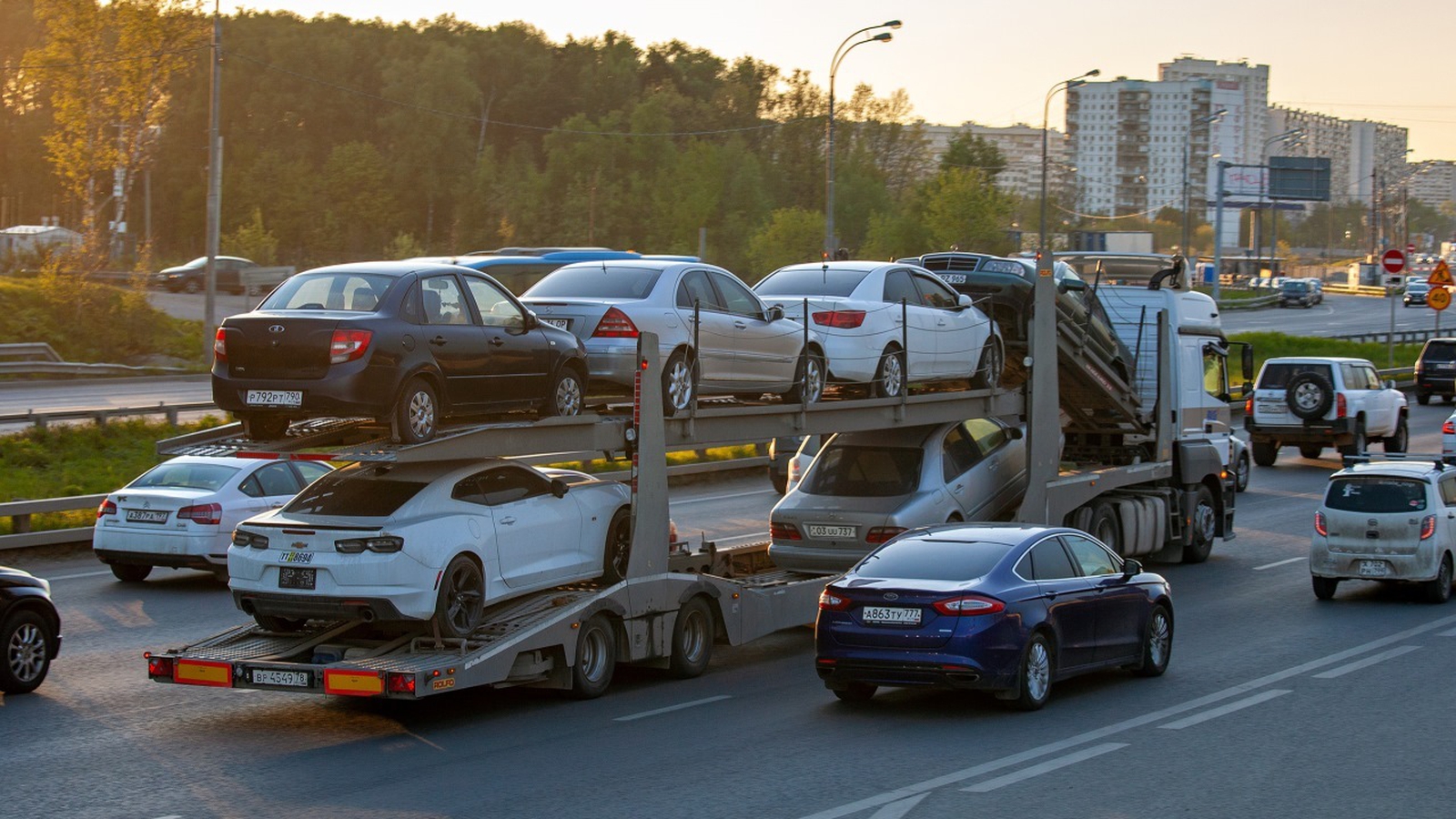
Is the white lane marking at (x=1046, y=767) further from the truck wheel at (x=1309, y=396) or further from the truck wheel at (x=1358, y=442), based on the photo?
the truck wheel at (x=1358, y=442)

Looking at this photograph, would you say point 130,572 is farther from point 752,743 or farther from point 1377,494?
point 1377,494

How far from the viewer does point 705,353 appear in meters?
13.8

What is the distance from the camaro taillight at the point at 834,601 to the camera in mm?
11922

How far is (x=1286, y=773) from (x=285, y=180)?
89.7 meters

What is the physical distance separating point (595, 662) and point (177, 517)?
6.92 meters

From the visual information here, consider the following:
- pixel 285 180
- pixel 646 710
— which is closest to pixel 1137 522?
pixel 646 710

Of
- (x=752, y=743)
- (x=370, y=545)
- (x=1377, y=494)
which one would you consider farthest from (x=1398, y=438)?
(x=370, y=545)

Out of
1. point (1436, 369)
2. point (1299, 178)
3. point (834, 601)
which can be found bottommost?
point (834, 601)

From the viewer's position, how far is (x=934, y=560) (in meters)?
12.1

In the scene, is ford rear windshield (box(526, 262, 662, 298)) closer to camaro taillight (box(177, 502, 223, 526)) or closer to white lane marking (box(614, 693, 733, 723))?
white lane marking (box(614, 693, 733, 723))

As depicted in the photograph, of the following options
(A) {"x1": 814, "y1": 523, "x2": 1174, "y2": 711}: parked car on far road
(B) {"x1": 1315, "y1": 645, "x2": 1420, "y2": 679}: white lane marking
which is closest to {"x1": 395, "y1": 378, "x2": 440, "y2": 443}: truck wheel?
(A) {"x1": 814, "y1": 523, "x2": 1174, "y2": 711}: parked car on far road

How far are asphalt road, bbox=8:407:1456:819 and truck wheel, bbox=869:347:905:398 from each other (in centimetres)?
266

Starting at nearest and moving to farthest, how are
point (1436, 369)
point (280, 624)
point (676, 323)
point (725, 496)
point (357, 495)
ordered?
1. point (357, 495)
2. point (280, 624)
3. point (676, 323)
4. point (725, 496)
5. point (1436, 369)

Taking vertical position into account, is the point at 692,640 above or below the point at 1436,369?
below
